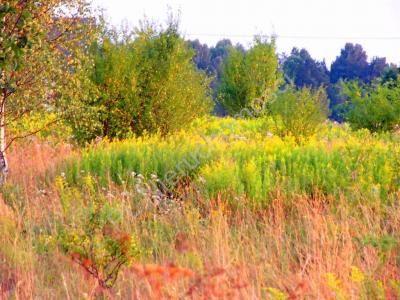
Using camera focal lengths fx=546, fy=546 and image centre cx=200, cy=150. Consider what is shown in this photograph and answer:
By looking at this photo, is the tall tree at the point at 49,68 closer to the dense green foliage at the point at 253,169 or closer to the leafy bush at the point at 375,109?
the dense green foliage at the point at 253,169

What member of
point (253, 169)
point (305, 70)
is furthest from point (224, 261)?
point (305, 70)

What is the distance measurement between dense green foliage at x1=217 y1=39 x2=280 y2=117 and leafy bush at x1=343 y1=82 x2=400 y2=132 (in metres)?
11.2

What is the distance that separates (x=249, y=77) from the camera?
2744 cm

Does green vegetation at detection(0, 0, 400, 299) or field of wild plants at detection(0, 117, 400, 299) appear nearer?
field of wild plants at detection(0, 117, 400, 299)

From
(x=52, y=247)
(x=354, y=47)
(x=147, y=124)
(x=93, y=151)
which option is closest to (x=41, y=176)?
(x=93, y=151)

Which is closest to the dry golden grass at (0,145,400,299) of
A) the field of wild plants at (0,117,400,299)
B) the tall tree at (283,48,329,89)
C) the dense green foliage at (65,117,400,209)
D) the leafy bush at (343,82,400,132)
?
the field of wild plants at (0,117,400,299)

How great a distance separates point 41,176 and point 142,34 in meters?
6.74

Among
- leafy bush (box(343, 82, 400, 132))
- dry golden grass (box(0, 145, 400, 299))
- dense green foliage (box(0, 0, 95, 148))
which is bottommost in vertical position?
dry golden grass (box(0, 145, 400, 299))

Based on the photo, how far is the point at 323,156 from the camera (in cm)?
877

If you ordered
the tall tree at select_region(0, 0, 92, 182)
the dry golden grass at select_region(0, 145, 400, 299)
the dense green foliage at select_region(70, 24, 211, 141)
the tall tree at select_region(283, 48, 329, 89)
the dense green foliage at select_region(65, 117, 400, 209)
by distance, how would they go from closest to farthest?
the dry golden grass at select_region(0, 145, 400, 299) → the dense green foliage at select_region(65, 117, 400, 209) → the tall tree at select_region(0, 0, 92, 182) → the dense green foliage at select_region(70, 24, 211, 141) → the tall tree at select_region(283, 48, 329, 89)

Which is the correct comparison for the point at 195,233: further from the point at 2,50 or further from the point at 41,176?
the point at 41,176

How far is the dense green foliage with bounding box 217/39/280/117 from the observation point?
27.3 metres

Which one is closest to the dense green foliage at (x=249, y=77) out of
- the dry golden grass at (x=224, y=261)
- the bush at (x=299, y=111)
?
the bush at (x=299, y=111)

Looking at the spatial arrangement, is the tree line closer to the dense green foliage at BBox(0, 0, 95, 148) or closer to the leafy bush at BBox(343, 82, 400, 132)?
the leafy bush at BBox(343, 82, 400, 132)
